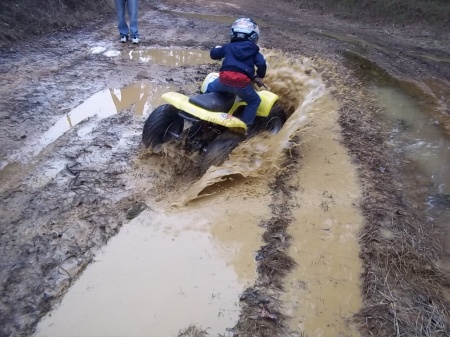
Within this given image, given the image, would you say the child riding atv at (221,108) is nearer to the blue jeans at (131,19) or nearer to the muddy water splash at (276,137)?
the muddy water splash at (276,137)

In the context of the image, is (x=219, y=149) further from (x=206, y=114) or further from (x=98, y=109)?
(x=98, y=109)

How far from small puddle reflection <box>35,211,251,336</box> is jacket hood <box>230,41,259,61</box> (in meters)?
1.98

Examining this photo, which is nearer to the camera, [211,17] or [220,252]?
[220,252]

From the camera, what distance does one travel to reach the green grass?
40.7 ft

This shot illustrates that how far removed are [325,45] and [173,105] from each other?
22.2 feet

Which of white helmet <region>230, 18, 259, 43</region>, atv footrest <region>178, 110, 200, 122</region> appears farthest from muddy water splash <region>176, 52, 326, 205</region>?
white helmet <region>230, 18, 259, 43</region>

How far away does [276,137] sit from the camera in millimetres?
4734

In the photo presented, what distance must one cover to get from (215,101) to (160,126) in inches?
27.8

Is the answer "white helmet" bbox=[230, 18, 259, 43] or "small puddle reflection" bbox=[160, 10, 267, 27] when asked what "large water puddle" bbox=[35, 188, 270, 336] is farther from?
"small puddle reflection" bbox=[160, 10, 267, 27]

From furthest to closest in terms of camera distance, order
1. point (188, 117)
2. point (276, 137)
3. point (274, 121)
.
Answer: point (274, 121) → point (276, 137) → point (188, 117)

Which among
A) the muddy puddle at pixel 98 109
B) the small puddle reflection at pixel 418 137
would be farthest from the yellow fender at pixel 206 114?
the small puddle reflection at pixel 418 137

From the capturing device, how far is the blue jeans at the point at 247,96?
4445mm

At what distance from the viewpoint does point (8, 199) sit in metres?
3.71

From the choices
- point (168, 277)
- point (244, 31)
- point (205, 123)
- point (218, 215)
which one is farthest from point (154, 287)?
point (244, 31)
